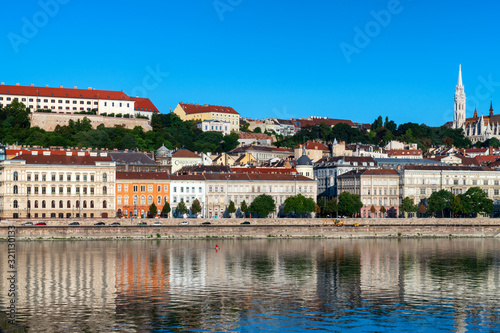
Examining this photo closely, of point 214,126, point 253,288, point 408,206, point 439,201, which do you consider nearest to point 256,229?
point 408,206

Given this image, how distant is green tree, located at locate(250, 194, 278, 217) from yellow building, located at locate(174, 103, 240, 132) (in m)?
66.5

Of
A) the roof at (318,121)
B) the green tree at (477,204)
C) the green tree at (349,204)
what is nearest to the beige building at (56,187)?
the green tree at (349,204)

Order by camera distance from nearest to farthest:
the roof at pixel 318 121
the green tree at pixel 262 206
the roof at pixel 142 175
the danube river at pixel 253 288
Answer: the danube river at pixel 253 288 < the green tree at pixel 262 206 < the roof at pixel 142 175 < the roof at pixel 318 121

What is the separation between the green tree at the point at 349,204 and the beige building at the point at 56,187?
847 inches

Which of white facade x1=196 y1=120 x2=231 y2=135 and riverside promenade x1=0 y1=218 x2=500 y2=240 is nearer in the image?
riverside promenade x1=0 y1=218 x2=500 y2=240

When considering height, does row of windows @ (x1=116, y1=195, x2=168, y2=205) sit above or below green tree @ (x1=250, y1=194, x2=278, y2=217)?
above

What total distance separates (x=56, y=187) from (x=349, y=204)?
27015mm

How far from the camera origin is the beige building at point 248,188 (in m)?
79.1

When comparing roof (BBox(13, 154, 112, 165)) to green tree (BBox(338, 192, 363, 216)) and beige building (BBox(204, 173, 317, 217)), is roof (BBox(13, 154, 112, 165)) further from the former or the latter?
green tree (BBox(338, 192, 363, 216))

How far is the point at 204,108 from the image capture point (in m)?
145

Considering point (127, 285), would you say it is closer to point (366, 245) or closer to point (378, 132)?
point (366, 245)

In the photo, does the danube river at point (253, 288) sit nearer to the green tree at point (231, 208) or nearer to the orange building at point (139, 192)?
the orange building at point (139, 192)

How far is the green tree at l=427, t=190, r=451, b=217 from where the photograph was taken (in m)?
79.2

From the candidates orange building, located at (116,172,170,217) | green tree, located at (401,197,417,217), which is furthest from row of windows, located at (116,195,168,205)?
green tree, located at (401,197,417,217)
